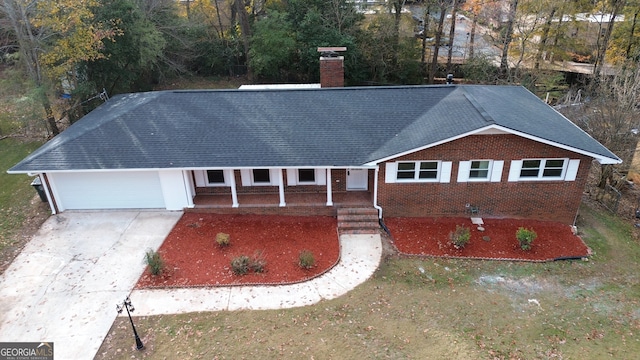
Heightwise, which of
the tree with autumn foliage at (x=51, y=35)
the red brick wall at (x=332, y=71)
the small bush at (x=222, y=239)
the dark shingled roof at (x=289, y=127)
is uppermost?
the tree with autumn foliage at (x=51, y=35)

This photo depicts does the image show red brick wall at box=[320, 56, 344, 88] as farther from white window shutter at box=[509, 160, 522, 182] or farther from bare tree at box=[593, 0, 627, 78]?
bare tree at box=[593, 0, 627, 78]

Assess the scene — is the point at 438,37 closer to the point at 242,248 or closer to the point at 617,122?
the point at 617,122

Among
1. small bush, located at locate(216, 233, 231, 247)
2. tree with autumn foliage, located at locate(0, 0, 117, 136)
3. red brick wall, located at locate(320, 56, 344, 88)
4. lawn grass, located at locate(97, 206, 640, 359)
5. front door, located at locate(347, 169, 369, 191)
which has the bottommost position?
lawn grass, located at locate(97, 206, 640, 359)

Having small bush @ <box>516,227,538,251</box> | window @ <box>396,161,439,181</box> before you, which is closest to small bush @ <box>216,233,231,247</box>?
window @ <box>396,161,439,181</box>

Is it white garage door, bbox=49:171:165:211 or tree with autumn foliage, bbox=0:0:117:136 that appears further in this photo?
tree with autumn foliage, bbox=0:0:117:136

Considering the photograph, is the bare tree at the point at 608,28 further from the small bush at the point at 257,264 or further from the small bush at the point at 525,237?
the small bush at the point at 257,264

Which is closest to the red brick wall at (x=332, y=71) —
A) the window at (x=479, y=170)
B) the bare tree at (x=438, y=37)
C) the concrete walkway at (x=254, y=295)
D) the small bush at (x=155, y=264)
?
the window at (x=479, y=170)
